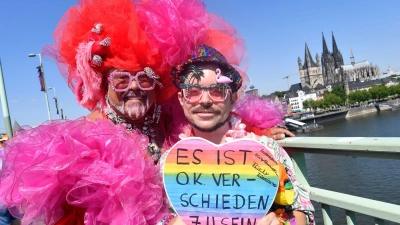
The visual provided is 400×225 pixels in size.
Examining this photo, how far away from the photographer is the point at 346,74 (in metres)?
103

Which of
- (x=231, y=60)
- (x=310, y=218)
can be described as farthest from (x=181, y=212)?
(x=231, y=60)

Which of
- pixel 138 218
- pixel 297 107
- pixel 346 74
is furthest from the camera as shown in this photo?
pixel 346 74

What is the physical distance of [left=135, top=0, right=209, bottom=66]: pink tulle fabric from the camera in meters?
1.88

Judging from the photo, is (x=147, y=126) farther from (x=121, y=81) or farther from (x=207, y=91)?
(x=207, y=91)

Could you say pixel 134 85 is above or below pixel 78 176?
above

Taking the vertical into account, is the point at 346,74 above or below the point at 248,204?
above

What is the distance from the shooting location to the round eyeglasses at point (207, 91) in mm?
1592

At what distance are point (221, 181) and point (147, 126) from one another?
35.1 inches

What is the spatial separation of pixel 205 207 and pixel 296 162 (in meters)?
0.80

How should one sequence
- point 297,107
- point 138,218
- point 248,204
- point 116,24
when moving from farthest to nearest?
point 297,107 < point 116,24 < point 138,218 < point 248,204

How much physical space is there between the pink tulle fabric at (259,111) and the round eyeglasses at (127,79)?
0.61 m

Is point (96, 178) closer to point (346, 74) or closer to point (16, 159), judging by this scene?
point (16, 159)

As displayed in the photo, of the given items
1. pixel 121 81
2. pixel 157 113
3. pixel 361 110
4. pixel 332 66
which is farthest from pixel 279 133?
pixel 332 66

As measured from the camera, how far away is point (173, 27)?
189cm
